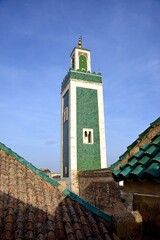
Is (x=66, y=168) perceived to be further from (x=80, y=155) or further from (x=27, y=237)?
(x=27, y=237)

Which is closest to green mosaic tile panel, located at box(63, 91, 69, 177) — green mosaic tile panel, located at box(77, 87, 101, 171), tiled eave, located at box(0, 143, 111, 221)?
green mosaic tile panel, located at box(77, 87, 101, 171)

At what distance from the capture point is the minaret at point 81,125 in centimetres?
1628

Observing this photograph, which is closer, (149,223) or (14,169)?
(149,223)

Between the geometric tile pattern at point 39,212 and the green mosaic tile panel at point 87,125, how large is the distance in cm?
1209

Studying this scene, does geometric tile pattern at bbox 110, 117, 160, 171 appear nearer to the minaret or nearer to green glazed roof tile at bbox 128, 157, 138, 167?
green glazed roof tile at bbox 128, 157, 138, 167

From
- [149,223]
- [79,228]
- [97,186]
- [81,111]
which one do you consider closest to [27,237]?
[79,228]

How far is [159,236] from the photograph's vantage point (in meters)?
2.00

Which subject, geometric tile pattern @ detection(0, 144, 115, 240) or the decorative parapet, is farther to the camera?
the decorative parapet

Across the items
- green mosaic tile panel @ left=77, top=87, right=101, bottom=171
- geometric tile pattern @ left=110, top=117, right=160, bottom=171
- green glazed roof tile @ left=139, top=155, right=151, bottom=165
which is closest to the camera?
green glazed roof tile @ left=139, top=155, right=151, bottom=165

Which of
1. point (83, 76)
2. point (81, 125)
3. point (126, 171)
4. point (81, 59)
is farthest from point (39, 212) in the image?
point (81, 59)

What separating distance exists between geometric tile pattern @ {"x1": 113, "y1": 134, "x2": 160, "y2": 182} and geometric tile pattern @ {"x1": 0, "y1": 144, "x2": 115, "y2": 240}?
1.08 metres

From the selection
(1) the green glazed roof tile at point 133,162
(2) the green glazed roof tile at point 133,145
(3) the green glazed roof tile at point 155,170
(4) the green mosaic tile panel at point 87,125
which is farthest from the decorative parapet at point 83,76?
(3) the green glazed roof tile at point 155,170

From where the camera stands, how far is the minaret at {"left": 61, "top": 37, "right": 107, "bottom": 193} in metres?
16.3

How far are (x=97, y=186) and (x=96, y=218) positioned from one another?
940cm
